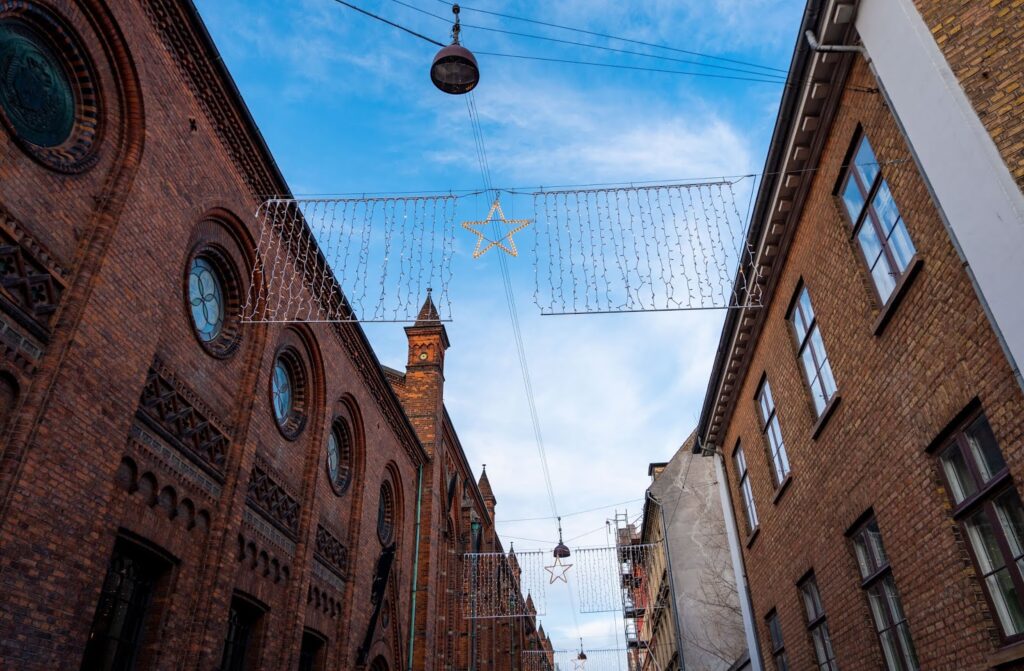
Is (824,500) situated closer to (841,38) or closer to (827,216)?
(827,216)

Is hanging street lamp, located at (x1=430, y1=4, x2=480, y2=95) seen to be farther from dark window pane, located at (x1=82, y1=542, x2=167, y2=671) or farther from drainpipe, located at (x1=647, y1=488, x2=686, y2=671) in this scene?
drainpipe, located at (x1=647, y1=488, x2=686, y2=671)

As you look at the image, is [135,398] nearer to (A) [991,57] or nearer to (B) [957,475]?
(B) [957,475]

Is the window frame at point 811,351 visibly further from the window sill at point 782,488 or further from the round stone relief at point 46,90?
the round stone relief at point 46,90

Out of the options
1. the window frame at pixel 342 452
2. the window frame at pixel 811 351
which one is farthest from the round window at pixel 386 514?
the window frame at pixel 811 351

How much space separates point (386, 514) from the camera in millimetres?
21359

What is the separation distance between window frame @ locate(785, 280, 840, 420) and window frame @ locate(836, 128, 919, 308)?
1.48m

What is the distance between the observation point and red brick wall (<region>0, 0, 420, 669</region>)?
7066mm

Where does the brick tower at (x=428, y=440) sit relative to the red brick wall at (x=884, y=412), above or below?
above

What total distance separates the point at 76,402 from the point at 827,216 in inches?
347

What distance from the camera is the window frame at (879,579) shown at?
7671mm

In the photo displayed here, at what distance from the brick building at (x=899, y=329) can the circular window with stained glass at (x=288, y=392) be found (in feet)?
29.9

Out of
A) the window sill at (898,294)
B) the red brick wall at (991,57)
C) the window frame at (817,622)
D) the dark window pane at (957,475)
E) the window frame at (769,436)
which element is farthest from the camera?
the window frame at (769,436)

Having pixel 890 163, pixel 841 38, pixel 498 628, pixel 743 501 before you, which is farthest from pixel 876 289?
pixel 498 628

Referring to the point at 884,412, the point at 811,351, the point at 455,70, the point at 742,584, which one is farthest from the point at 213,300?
the point at 742,584
